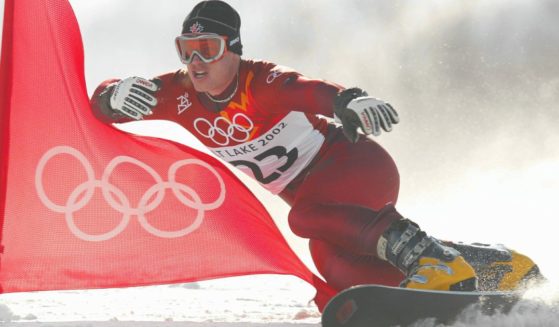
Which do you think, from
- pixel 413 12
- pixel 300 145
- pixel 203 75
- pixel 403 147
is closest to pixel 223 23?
pixel 203 75

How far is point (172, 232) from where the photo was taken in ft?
14.9

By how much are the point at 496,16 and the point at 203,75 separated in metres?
11.6

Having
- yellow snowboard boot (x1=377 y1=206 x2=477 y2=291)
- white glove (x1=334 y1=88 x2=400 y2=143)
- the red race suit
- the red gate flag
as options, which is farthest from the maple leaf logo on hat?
yellow snowboard boot (x1=377 y1=206 x2=477 y2=291)

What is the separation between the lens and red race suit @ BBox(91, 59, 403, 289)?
12.0 ft

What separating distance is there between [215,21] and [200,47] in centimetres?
18

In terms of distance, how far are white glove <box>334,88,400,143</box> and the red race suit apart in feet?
0.66

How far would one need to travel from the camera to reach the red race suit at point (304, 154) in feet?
12.0

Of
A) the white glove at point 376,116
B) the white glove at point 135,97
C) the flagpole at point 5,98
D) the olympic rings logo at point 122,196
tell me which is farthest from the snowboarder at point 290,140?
the flagpole at point 5,98

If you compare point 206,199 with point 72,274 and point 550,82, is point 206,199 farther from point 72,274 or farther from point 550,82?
point 550,82

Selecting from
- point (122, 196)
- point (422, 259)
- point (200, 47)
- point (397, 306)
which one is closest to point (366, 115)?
point (422, 259)

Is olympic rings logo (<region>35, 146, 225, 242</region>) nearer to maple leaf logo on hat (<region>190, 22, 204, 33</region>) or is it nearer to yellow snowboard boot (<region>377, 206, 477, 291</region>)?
maple leaf logo on hat (<region>190, 22, 204, 33</region>)

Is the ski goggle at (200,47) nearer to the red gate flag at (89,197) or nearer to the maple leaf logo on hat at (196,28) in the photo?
the maple leaf logo on hat at (196,28)

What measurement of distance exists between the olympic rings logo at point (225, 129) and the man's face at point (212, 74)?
154mm

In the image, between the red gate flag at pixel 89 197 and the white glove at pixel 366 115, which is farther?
the red gate flag at pixel 89 197
